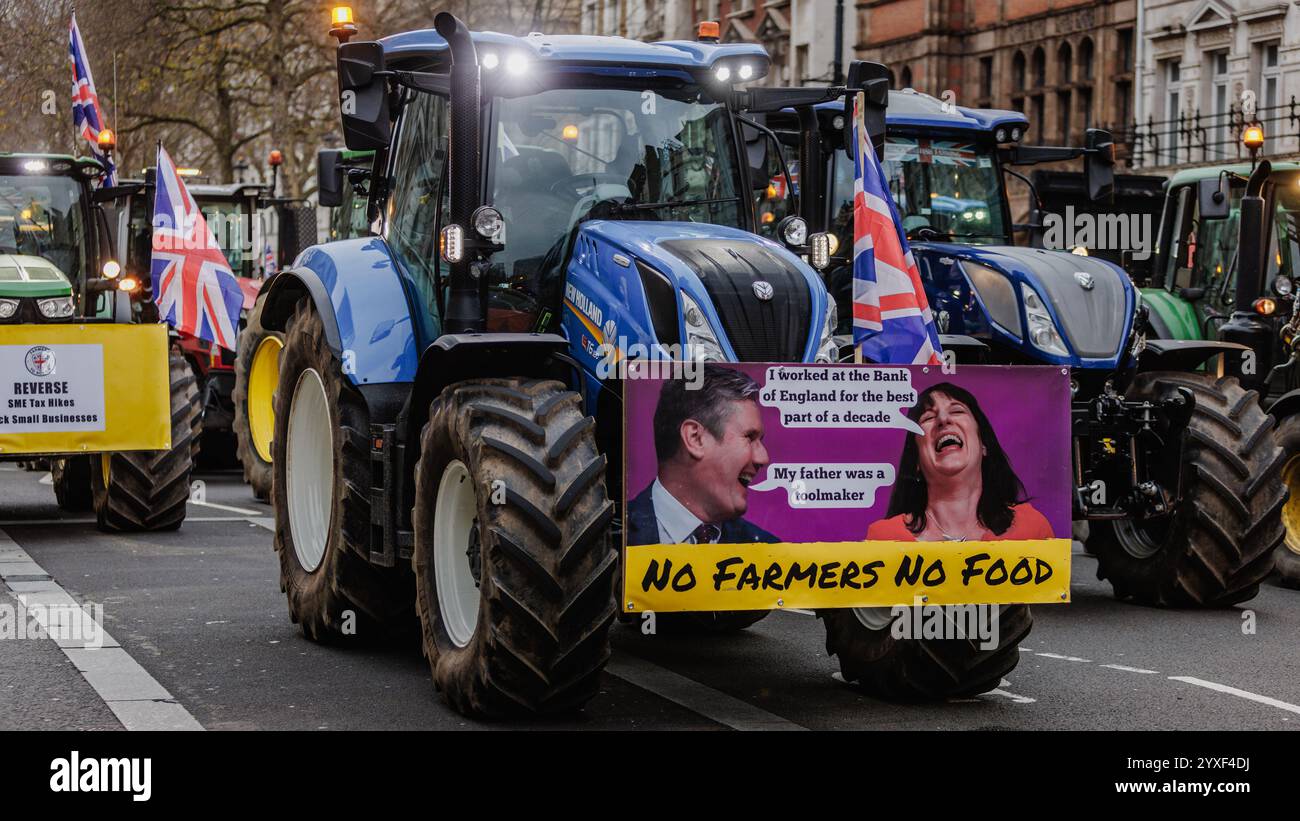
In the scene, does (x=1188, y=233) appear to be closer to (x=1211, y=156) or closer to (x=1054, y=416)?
(x=1054, y=416)

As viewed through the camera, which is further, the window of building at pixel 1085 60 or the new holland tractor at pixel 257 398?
the window of building at pixel 1085 60

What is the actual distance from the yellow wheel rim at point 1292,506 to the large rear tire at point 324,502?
258 inches

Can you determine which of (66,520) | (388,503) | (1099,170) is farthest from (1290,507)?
(66,520)

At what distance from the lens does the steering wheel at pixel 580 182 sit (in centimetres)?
899

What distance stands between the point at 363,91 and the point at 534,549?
2.51m

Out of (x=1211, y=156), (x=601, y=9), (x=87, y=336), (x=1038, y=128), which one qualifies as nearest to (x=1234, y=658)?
(x=87, y=336)

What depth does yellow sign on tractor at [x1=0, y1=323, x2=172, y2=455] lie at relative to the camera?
1468 cm

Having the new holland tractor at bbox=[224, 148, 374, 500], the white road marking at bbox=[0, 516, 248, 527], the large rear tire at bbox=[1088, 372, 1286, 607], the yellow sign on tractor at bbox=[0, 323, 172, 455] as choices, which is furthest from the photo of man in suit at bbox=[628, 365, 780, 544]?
the new holland tractor at bbox=[224, 148, 374, 500]

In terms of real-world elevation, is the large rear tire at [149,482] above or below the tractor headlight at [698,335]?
below

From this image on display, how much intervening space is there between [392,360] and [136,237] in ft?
51.1

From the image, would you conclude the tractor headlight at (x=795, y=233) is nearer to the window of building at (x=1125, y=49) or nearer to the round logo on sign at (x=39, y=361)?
the round logo on sign at (x=39, y=361)

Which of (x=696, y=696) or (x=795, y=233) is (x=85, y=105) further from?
(x=696, y=696)

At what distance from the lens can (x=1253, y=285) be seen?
1476cm

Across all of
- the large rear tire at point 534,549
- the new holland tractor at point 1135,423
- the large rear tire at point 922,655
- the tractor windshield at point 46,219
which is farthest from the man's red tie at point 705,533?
the tractor windshield at point 46,219
